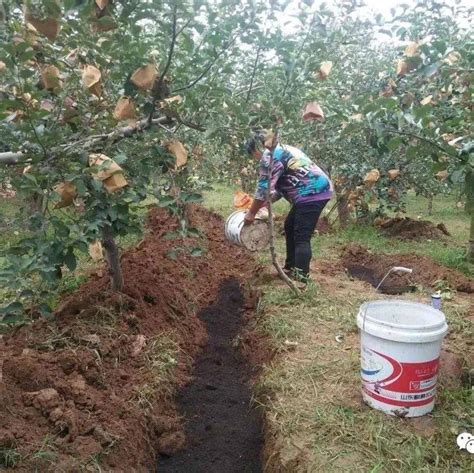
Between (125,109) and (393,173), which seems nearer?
(125,109)

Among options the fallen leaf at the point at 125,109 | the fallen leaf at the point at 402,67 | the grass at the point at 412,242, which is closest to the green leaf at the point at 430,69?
the fallen leaf at the point at 402,67

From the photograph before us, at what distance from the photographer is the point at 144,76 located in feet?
5.94

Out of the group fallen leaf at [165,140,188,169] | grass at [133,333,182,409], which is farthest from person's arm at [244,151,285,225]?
fallen leaf at [165,140,188,169]

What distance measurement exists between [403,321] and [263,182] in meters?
1.63

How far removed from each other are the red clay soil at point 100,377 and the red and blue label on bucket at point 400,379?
39.0 inches

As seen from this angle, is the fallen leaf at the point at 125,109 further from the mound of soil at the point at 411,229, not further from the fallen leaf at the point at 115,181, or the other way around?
the mound of soil at the point at 411,229

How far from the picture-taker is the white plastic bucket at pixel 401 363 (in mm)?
2088

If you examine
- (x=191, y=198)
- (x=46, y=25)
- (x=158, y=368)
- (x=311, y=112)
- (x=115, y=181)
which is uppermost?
(x=46, y=25)

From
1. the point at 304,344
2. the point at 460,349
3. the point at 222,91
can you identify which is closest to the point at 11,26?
the point at 222,91

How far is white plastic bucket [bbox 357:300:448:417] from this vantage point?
209cm

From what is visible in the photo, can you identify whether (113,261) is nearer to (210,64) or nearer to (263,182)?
(263,182)

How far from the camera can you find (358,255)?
541cm

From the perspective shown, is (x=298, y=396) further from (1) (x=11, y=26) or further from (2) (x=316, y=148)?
(2) (x=316, y=148)

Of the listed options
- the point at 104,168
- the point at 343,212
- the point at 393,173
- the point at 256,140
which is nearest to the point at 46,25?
the point at 104,168
